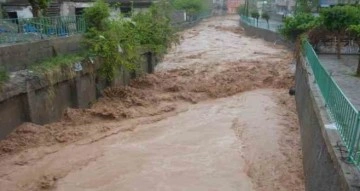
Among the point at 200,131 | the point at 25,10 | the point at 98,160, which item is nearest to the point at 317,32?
the point at 200,131

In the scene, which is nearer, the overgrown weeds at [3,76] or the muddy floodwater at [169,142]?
the muddy floodwater at [169,142]

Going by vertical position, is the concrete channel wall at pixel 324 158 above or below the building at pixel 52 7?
below

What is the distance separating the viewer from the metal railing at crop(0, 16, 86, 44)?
13.0m

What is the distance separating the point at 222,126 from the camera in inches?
497

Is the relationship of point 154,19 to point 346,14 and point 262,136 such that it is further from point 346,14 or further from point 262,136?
point 262,136

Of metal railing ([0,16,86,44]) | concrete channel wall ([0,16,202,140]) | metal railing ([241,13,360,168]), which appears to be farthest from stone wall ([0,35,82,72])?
metal railing ([241,13,360,168])

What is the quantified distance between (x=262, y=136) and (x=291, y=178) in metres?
2.88

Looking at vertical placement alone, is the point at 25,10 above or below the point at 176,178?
above

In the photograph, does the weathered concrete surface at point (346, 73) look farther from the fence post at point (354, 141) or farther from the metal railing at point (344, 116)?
the fence post at point (354, 141)

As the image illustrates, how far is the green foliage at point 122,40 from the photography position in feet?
49.8

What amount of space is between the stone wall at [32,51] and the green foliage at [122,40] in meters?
0.86

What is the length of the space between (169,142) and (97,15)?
737 centimetres

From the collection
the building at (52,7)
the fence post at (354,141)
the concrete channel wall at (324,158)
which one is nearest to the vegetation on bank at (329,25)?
the concrete channel wall at (324,158)

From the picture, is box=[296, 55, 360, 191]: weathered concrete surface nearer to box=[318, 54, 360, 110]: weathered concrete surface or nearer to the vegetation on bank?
box=[318, 54, 360, 110]: weathered concrete surface
